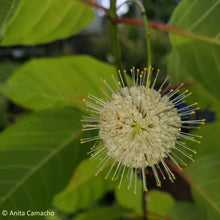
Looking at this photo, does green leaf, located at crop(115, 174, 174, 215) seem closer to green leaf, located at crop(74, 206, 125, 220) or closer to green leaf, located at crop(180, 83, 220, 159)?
green leaf, located at crop(74, 206, 125, 220)

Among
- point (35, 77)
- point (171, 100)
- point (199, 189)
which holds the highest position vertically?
point (35, 77)

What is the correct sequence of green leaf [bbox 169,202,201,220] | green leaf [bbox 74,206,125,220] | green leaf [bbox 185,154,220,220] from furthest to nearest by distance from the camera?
green leaf [bbox 74,206,125,220] → green leaf [bbox 169,202,201,220] → green leaf [bbox 185,154,220,220]

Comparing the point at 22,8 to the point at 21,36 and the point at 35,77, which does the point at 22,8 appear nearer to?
the point at 21,36

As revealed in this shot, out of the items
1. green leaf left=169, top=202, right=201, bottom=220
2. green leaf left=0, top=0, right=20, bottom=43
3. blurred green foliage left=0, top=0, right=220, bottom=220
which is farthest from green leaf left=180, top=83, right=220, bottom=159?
green leaf left=0, top=0, right=20, bottom=43

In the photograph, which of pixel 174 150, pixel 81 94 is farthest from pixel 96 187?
pixel 174 150

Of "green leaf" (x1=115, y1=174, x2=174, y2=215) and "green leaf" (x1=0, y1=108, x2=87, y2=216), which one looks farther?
"green leaf" (x1=115, y1=174, x2=174, y2=215)

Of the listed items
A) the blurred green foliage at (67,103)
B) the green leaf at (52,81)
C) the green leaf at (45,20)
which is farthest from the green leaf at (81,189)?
the green leaf at (45,20)

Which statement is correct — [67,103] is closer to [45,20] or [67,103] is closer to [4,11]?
[45,20]

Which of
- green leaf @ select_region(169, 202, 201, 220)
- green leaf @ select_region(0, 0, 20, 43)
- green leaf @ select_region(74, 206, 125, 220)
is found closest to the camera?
green leaf @ select_region(0, 0, 20, 43)
